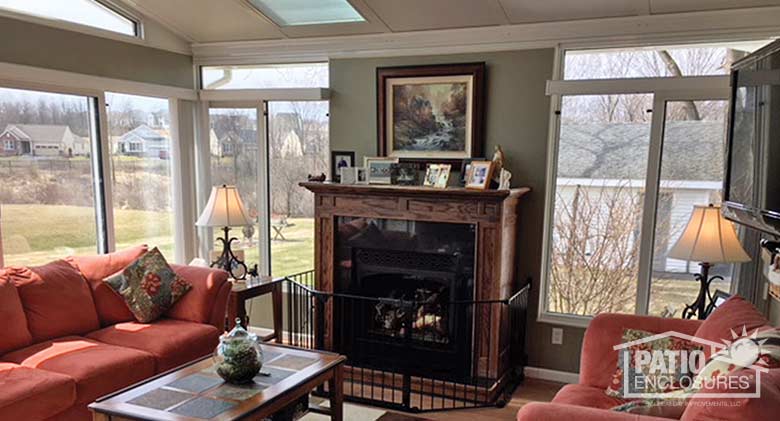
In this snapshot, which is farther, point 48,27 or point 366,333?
point 366,333

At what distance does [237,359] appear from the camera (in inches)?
102

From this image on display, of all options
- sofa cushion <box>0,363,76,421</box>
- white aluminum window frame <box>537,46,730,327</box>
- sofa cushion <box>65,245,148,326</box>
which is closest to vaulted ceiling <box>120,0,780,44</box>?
white aluminum window frame <box>537,46,730,327</box>

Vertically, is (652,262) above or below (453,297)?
above

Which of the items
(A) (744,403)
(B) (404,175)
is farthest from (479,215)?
(A) (744,403)

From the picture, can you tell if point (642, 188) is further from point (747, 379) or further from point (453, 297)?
point (747, 379)

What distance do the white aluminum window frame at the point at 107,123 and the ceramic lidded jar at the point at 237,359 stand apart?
2.31 metres

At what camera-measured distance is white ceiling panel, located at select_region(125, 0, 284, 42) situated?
4129mm

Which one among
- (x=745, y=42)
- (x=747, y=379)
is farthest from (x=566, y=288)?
(x=747, y=379)

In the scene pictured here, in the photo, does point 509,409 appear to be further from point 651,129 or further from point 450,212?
point 651,129

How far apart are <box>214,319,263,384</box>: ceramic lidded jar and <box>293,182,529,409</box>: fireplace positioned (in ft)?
3.97

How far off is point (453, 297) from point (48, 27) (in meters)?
3.43

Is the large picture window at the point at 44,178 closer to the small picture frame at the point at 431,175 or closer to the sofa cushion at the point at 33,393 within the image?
the sofa cushion at the point at 33,393

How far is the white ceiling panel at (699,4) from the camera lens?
323cm

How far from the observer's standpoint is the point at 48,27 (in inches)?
148
